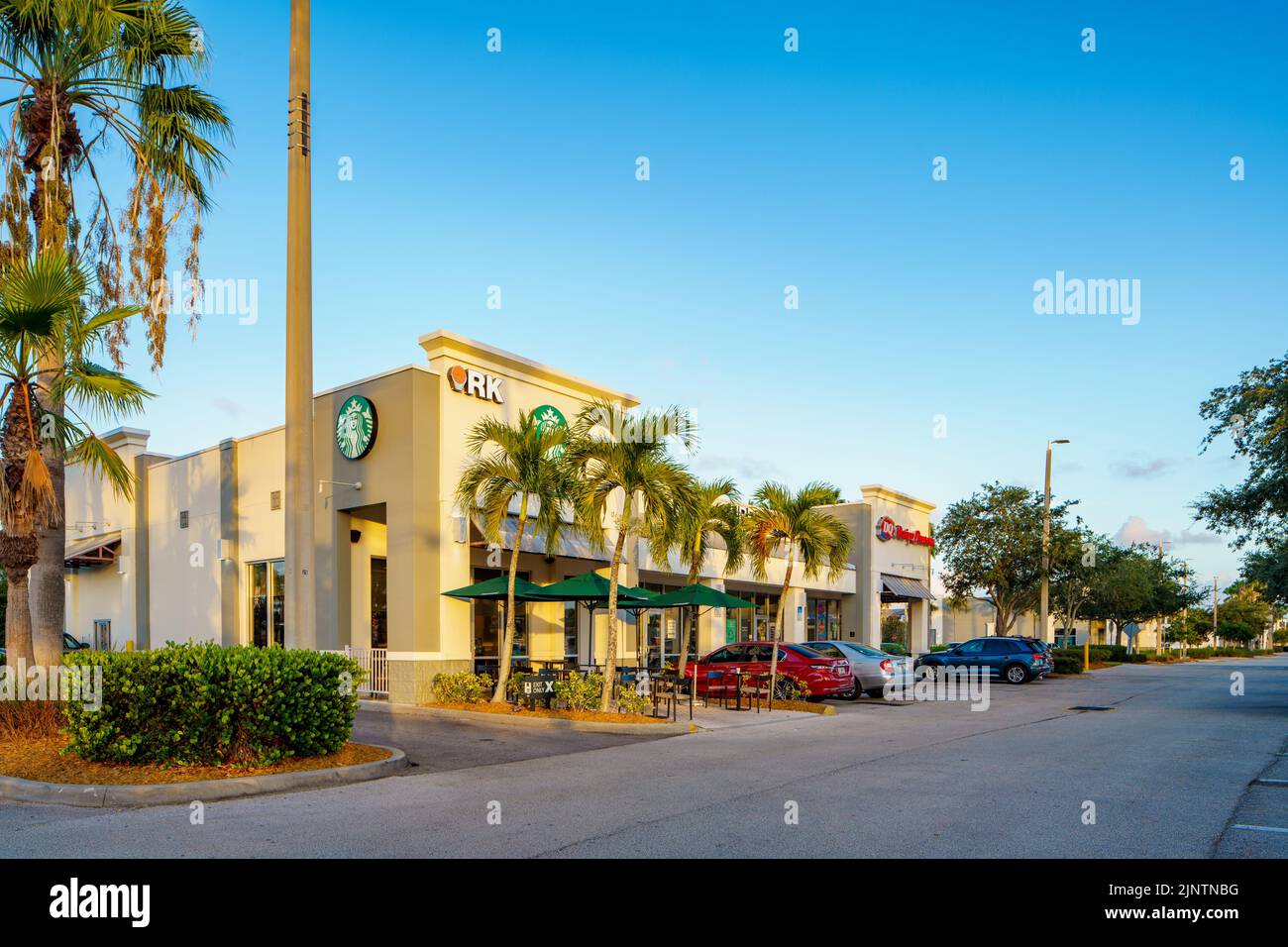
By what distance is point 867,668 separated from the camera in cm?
2469

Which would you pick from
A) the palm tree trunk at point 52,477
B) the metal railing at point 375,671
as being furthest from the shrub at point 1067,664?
the palm tree trunk at point 52,477

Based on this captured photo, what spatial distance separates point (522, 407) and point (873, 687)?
36.7 feet

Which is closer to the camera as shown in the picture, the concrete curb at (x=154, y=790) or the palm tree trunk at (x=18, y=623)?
the concrete curb at (x=154, y=790)

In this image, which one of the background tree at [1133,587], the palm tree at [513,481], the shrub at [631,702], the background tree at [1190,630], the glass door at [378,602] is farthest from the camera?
the background tree at [1190,630]

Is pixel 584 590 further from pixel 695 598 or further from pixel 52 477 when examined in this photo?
pixel 52 477

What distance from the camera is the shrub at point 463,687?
65.4 feet

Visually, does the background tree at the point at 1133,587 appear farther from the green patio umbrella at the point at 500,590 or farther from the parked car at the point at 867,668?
the green patio umbrella at the point at 500,590

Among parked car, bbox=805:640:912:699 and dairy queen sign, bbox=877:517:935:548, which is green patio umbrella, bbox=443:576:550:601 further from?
dairy queen sign, bbox=877:517:935:548

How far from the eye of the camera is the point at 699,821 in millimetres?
8688

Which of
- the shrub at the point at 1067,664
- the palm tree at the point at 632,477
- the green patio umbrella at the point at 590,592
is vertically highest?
the palm tree at the point at 632,477

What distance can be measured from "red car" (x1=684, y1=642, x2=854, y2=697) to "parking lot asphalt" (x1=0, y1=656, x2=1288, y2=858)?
21.8ft

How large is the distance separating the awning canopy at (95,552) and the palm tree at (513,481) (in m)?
15.5
